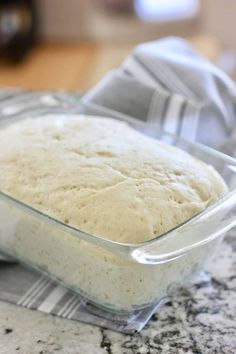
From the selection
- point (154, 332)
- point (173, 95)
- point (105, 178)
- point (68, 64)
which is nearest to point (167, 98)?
point (173, 95)

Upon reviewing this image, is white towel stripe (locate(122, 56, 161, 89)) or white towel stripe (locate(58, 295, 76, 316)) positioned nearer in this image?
white towel stripe (locate(58, 295, 76, 316))

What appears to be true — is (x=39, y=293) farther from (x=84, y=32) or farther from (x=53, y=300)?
(x=84, y=32)

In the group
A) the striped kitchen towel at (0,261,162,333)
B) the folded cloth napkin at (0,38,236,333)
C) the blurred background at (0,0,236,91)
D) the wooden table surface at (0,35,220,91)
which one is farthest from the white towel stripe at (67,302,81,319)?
the blurred background at (0,0,236,91)

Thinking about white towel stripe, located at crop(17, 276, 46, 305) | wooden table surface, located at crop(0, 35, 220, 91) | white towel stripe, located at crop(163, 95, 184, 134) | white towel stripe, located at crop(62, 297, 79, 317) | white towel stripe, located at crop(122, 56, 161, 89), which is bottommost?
wooden table surface, located at crop(0, 35, 220, 91)

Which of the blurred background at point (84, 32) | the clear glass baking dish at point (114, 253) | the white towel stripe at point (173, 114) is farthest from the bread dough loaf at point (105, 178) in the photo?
the blurred background at point (84, 32)

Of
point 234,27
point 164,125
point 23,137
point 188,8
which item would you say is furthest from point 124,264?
point 188,8

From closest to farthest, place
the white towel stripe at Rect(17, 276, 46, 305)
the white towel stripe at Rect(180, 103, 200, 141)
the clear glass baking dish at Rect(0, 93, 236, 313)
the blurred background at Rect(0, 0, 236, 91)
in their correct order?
the clear glass baking dish at Rect(0, 93, 236, 313) → the white towel stripe at Rect(17, 276, 46, 305) → the white towel stripe at Rect(180, 103, 200, 141) → the blurred background at Rect(0, 0, 236, 91)

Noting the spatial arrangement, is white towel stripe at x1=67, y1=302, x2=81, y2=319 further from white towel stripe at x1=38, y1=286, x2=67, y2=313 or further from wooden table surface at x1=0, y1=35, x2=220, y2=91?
wooden table surface at x1=0, y1=35, x2=220, y2=91
